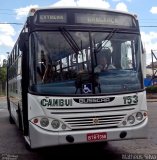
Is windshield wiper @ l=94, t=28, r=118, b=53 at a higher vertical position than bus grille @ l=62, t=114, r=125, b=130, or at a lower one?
higher

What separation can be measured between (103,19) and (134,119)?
2.29m

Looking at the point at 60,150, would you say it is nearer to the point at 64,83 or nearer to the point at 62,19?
the point at 64,83

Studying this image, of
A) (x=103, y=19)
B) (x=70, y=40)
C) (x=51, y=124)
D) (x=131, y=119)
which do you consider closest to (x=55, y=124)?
(x=51, y=124)

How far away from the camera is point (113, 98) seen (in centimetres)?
804

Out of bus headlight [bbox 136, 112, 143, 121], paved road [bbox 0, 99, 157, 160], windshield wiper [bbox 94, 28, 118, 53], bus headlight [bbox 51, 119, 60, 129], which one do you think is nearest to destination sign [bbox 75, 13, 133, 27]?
windshield wiper [bbox 94, 28, 118, 53]

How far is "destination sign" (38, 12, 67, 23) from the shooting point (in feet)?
27.0

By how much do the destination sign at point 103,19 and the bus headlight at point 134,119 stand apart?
1998 mm

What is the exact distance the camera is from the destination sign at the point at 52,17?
324 inches

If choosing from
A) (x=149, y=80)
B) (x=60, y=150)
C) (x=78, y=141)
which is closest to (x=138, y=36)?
(x=78, y=141)

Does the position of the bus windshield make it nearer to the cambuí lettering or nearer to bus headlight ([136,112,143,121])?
the cambuí lettering

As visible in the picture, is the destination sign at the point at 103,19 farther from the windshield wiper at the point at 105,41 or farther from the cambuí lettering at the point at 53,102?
the cambuí lettering at the point at 53,102

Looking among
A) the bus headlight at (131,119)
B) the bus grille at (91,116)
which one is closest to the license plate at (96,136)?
the bus grille at (91,116)

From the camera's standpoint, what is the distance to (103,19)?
8586 millimetres

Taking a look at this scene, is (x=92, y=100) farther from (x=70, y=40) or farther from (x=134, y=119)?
(x=70, y=40)
